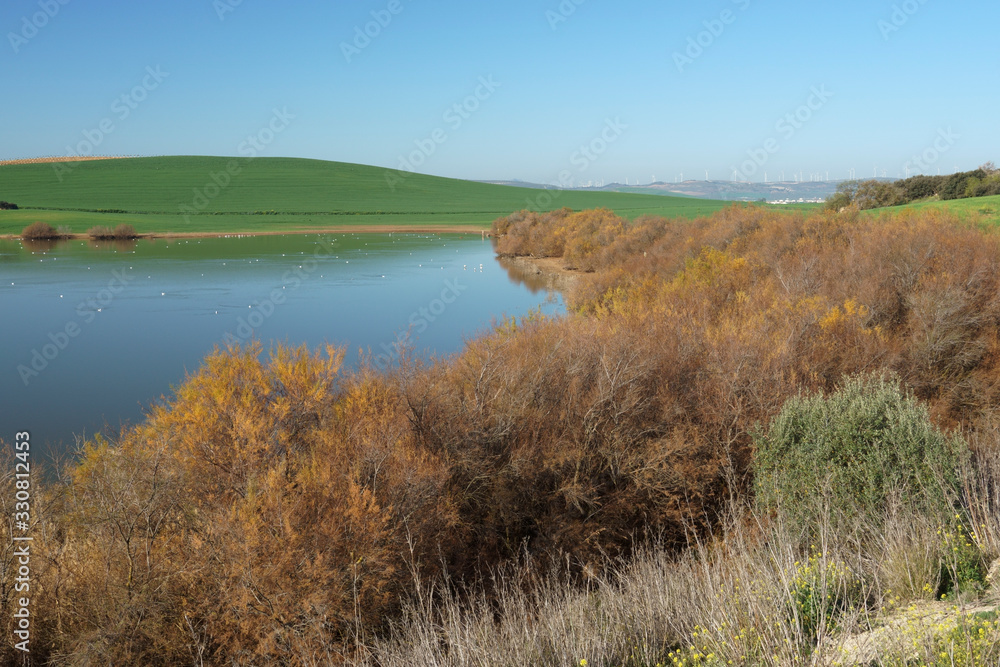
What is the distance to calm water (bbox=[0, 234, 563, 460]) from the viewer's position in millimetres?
19688

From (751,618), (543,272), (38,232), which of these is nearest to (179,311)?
(543,272)

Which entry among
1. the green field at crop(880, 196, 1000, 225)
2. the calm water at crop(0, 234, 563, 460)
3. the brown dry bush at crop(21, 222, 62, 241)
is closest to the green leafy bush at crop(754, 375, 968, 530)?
the calm water at crop(0, 234, 563, 460)

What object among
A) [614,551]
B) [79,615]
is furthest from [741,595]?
[79,615]

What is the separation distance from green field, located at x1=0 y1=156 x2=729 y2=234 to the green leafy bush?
77.5 meters

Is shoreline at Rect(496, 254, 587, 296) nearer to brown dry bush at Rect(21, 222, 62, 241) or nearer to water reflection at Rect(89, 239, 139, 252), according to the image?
water reflection at Rect(89, 239, 139, 252)

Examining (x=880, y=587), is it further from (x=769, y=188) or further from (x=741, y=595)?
(x=769, y=188)

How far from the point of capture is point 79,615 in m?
8.68

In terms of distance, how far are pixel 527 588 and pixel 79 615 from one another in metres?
6.64

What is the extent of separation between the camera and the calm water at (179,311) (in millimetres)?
19688

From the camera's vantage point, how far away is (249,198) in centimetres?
10700

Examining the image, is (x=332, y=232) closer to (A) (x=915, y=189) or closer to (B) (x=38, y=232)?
(B) (x=38, y=232)

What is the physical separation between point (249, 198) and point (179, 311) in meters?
82.3

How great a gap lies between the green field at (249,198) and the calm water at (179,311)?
27.4 metres

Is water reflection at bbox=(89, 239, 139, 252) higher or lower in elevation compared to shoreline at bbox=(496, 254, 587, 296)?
higher
